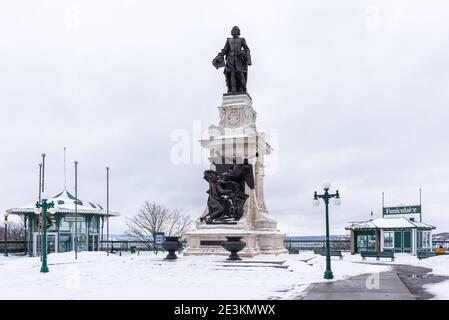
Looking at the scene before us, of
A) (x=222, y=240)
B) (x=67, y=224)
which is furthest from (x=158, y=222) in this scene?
(x=222, y=240)

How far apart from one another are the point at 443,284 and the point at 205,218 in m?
12.2

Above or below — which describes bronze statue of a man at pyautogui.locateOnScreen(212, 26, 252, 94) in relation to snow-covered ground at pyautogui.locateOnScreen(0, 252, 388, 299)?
above

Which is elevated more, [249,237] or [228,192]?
[228,192]

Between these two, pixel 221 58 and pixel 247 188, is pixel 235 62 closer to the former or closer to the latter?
pixel 221 58

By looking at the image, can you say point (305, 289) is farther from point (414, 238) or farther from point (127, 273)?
point (414, 238)

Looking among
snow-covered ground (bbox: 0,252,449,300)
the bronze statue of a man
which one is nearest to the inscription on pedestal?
snow-covered ground (bbox: 0,252,449,300)

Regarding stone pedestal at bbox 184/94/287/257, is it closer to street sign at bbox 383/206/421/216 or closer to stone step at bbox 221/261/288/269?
stone step at bbox 221/261/288/269

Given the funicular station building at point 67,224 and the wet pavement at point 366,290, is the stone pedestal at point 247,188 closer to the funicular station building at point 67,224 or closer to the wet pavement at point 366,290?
the wet pavement at point 366,290

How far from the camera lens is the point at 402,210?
5262 cm

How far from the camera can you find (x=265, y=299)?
1380cm

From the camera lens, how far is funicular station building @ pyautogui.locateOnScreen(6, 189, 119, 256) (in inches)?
1930

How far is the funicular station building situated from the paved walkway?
1382 inches
